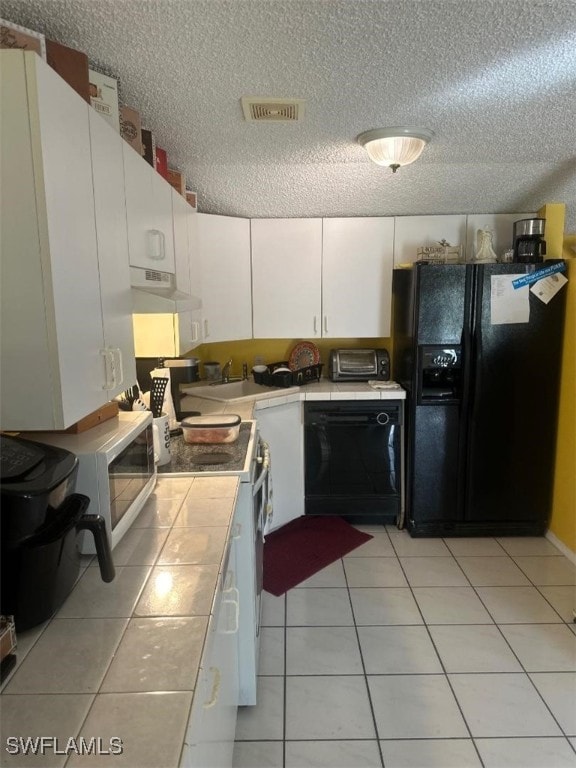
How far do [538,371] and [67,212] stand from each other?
2732 millimetres

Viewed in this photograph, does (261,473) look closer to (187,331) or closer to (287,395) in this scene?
(187,331)

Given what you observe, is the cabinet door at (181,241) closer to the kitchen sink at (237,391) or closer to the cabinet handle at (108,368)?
the kitchen sink at (237,391)

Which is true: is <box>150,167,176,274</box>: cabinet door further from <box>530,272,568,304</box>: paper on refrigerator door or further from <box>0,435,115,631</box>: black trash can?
<box>530,272,568,304</box>: paper on refrigerator door

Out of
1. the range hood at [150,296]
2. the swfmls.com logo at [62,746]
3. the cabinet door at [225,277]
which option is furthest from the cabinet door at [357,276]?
the swfmls.com logo at [62,746]

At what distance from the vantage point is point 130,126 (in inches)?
62.0

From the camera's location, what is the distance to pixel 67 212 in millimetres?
992

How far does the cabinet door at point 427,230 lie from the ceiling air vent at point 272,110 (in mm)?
1598

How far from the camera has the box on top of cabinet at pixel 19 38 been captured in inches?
37.7

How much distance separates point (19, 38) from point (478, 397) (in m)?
2.69

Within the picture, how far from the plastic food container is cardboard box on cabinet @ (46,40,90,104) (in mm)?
1265

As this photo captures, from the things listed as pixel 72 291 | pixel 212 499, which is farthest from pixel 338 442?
pixel 72 291

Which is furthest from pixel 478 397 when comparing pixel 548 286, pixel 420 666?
pixel 420 666

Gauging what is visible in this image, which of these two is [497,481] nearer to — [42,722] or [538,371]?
[538,371]

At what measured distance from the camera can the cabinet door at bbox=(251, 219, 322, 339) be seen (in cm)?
323
